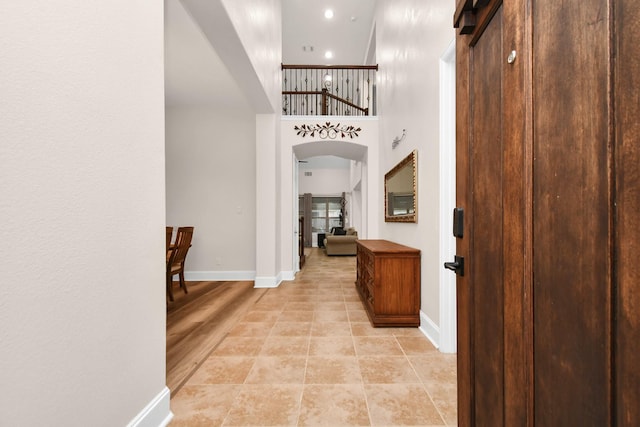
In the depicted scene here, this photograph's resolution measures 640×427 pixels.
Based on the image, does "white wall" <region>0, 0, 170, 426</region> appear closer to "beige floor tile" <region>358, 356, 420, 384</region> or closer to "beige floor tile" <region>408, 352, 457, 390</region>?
"beige floor tile" <region>358, 356, 420, 384</region>

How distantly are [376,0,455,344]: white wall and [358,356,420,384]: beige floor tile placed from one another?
54 cm

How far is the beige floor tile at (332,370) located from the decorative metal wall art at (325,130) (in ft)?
13.6

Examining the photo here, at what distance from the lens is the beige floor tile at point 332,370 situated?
1.94m

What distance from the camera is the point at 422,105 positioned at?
9.20 ft

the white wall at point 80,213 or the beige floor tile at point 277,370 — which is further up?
the white wall at point 80,213

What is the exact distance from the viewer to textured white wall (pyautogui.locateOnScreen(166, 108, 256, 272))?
5.46 m

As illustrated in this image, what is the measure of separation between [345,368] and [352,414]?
482mm

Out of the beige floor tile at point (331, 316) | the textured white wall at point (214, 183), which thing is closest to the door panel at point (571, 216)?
the beige floor tile at point (331, 316)

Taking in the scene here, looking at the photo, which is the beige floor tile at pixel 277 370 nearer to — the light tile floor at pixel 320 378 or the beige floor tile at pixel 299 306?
the light tile floor at pixel 320 378

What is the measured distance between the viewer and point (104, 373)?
1135 millimetres

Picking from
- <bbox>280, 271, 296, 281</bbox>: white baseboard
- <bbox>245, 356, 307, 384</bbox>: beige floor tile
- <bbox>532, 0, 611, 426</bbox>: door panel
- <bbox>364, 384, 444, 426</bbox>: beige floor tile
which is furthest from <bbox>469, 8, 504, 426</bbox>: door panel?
<bbox>280, 271, 296, 281</bbox>: white baseboard

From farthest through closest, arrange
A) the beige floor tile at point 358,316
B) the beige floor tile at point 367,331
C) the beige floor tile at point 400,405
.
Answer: the beige floor tile at point 358,316 → the beige floor tile at point 367,331 → the beige floor tile at point 400,405

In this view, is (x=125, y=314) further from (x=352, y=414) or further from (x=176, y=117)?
(x=176, y=117)

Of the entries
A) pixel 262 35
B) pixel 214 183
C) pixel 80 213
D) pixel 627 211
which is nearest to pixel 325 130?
pixel 262 35
